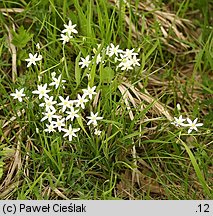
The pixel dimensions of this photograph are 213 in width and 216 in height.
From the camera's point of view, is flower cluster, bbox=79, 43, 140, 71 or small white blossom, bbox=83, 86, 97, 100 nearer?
small white blossom, bbox=83, 86, 97, 100

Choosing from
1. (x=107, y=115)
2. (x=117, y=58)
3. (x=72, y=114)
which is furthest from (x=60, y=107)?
(x=117, y=58)

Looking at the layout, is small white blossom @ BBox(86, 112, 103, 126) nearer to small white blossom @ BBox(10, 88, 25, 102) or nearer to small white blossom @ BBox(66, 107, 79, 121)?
small white blossom @ BBox(66, 107, 79, 121)

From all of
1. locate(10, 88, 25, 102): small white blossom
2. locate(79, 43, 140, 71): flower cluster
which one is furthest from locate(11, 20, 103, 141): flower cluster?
locate(79, 43, 140, 71): flower cluster

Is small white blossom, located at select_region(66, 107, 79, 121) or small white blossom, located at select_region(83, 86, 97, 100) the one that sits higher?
small white blossom, located at select_region(83, 86, 97, 100)

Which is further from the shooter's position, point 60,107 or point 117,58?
point 117,58

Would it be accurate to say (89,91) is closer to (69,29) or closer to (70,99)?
(70,99)

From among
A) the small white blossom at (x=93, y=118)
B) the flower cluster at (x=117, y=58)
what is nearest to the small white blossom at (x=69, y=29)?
the flower cluster at (x=117, y=58)

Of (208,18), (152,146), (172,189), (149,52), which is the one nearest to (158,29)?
(149,52)
